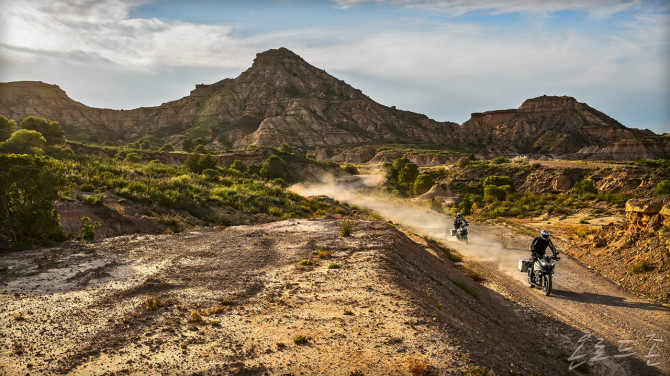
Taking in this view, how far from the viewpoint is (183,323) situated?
7.18 meters

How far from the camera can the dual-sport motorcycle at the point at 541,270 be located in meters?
12.8

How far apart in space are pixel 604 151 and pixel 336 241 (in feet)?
419

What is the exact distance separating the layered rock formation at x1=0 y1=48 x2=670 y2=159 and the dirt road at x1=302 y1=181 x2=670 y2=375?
116 metres

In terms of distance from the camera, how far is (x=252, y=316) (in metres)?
7.61

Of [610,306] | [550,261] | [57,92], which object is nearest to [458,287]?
[550,261]

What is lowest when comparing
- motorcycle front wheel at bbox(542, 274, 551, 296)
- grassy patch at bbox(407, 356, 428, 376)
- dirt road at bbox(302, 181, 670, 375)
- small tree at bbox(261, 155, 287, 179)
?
dirt road at bbox(302, 181, 670, 375)

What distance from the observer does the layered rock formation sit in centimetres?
13800

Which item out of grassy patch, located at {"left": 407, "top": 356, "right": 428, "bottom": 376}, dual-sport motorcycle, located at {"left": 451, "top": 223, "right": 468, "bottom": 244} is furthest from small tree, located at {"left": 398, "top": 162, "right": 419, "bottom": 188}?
grassy patch, located at {"left": 407, "top": 356, "right": 428, "bottom": 376}

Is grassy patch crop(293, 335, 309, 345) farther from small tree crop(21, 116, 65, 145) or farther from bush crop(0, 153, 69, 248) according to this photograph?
small tree crop(21, 116, 65, 145)

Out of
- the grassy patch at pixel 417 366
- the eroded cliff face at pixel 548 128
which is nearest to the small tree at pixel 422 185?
the grassy patch at pixel 417 366

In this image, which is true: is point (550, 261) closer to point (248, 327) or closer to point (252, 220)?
point (248, 327)

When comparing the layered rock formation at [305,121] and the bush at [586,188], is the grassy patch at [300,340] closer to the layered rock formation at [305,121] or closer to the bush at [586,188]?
the bush at [586,188]

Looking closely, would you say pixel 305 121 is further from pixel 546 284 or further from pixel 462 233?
pixel 546 284

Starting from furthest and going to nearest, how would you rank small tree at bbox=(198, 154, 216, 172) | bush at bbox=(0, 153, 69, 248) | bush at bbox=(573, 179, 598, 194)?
1. small tree at bbox=(198, 154, 216, 172)
2. bush at bbox=(573, 179, 598, 194)
3. bush at bbox=(0, 153, 69, 248)
